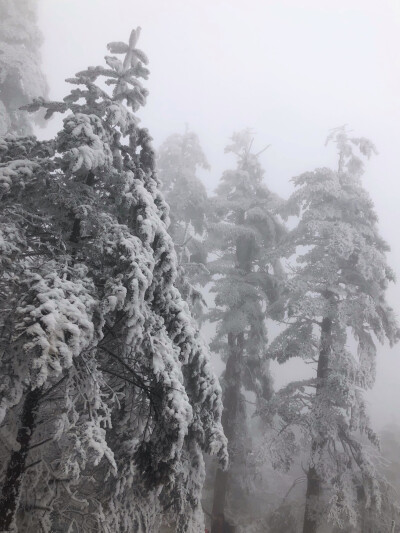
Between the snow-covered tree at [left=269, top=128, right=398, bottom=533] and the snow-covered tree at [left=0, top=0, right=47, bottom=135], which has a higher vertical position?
the snow-covered tree at [left=0, top=0, right=47, bottom=135]

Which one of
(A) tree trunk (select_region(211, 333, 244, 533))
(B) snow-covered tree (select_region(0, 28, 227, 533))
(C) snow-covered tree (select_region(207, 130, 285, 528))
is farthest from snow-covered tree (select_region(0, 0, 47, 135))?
(A) tree trunk (select_region(211, 333, 244, 533))

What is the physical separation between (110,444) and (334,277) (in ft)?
28.8

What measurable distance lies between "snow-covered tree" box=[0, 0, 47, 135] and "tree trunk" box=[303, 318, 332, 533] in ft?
42.4

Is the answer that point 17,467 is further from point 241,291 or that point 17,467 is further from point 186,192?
point 186,192

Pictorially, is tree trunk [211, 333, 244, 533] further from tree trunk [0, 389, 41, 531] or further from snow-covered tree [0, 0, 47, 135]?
snow-covered tree [0, 0, 47, 135]

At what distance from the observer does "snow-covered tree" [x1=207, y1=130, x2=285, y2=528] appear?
1523cm

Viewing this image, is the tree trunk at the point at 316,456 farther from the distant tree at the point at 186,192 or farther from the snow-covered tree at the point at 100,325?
the snow-covered tree at the point at 100,325

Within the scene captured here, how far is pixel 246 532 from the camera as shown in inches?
603

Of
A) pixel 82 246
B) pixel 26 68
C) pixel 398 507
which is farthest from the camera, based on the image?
pixel 26 68

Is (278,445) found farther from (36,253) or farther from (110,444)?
(36,253)

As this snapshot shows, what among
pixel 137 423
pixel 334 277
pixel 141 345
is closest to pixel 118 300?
pixel 141 345

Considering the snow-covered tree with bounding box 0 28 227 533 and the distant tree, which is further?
the distant tree

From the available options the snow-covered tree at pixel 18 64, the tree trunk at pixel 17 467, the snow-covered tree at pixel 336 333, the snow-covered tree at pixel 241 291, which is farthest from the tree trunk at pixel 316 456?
the snow-covered tree at pixel 18 64

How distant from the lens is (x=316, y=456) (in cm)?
1105
